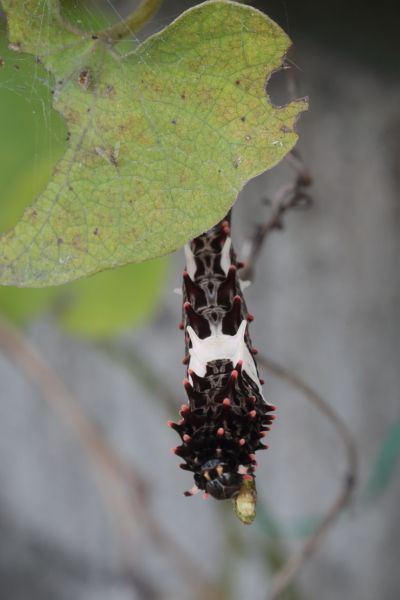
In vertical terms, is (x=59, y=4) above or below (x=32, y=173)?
below

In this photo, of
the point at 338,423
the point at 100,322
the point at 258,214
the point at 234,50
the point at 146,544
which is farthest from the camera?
the point at 146,544

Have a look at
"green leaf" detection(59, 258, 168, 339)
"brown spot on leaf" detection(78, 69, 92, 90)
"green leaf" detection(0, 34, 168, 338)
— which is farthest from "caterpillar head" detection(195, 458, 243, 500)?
"green leaf" detection(59, 258, 168, 339)

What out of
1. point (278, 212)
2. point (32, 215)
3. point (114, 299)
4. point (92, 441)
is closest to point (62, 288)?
point (114, 299)

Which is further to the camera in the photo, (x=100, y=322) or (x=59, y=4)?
(x=100, y=322)

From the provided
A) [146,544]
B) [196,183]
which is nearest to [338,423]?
[196,183]

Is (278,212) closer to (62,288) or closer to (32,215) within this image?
(32,215)

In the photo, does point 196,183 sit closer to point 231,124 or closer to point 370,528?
point 231,124

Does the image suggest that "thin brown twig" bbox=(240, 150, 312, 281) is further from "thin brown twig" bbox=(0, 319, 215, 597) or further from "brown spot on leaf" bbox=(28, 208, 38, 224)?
"thin brown twig" bbox=(0, 319, 215, 597)

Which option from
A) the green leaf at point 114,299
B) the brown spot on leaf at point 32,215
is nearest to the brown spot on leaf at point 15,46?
the brown spot on leaf at point 32,215
